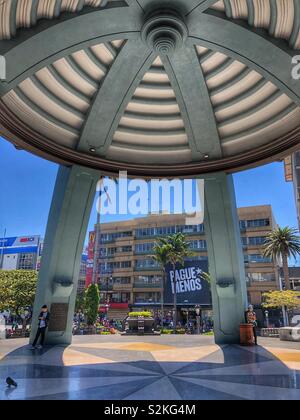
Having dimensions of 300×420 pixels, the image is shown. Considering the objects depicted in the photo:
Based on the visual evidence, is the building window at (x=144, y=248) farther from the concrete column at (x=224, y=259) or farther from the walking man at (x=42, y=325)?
the walking man at (x=42, y=325)

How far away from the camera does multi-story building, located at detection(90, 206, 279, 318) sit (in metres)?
67.7

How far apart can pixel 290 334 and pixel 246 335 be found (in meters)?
4.30

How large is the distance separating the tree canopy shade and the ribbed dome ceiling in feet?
110

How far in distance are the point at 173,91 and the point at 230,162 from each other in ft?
14.2

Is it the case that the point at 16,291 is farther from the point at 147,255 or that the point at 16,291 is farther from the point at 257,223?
the point at 257,223

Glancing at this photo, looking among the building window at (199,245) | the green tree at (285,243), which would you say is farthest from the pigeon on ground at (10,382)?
the building window at (199,245)

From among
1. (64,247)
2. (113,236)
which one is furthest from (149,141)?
(113,236)

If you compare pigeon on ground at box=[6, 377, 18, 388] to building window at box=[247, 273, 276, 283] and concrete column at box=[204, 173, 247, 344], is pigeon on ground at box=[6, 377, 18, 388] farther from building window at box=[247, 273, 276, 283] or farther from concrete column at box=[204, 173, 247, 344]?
building window at box=[247, 273, 276, 283]

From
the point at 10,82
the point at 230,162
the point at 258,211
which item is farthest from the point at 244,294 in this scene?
the point at 258,211

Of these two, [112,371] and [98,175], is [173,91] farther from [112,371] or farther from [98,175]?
[112,371]

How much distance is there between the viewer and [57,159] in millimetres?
14844

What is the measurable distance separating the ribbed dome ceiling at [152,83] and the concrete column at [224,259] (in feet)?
4.30

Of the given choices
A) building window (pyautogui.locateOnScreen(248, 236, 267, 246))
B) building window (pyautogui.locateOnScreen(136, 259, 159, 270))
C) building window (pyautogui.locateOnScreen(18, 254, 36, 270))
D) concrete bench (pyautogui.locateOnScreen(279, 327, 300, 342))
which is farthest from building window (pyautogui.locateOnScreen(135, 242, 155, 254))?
concrete bench (pyautogui.locateOnScreen(279, 327, 300, 342))

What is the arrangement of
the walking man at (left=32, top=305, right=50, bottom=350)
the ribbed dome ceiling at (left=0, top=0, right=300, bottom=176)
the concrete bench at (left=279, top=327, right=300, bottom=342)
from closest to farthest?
the ribbed dome ceiling at (left=0, top=0, right=300, bottom=176)
the walking man at (left=32, top=305, right=50, bottom=350)
the concrete bench at (left=279, top=327, right=300, bottom=342)
